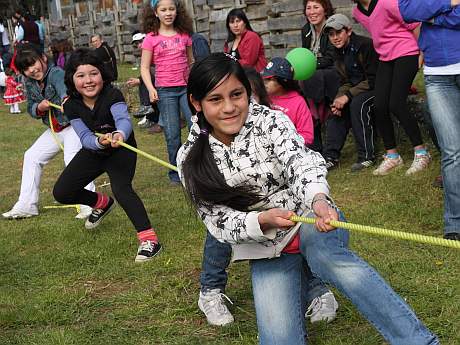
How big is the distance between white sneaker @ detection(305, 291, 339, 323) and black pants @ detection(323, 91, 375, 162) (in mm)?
3438

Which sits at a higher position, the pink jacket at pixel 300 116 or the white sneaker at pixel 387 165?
the pink jacket at pixel 300 116

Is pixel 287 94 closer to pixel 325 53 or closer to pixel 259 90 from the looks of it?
pixel 259 90

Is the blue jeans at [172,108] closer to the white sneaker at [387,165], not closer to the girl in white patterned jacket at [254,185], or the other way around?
the white sneaker at [387,165]

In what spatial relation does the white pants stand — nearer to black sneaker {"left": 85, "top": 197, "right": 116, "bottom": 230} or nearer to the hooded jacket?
black sneaker {"left": 85, "top": 197, "right": 116, "bottom": 230}

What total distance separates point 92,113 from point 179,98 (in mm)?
2084

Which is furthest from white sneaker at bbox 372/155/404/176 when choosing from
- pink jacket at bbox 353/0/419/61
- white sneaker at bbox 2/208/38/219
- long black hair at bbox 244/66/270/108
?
white sneaker at bbox 2/208/38/219

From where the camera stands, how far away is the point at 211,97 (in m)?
2.97

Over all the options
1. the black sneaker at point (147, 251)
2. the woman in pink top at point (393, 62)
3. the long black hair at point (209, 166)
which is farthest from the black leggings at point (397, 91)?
the long black hair at point (209, 166)

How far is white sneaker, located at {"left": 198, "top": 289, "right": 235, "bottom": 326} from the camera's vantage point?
12.3 feet

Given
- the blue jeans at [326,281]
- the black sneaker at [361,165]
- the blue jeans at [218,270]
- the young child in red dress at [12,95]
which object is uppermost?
the blue jeans at [326,281]

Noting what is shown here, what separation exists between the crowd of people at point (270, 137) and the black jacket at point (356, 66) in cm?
1

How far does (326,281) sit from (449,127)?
1.96 metres

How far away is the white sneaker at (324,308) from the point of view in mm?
3582

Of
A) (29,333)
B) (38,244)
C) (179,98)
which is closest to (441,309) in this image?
(29,333)
